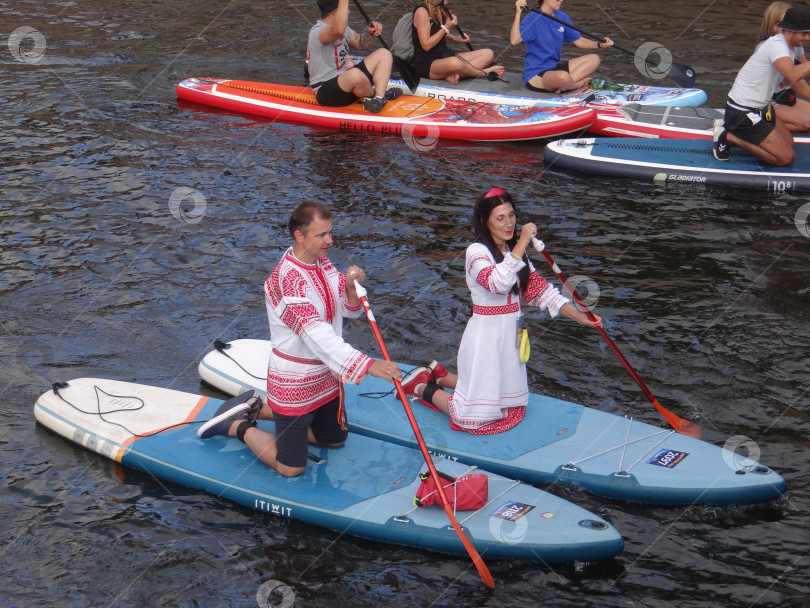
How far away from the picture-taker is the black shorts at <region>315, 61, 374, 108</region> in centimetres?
1299

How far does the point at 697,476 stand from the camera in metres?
5.86

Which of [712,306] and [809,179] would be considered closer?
[712,306]

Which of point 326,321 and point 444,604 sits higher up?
point 326,321

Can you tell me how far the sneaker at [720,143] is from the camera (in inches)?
435

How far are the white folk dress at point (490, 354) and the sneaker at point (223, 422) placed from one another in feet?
4.90

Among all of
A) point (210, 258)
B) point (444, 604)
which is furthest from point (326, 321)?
point (210, 258)

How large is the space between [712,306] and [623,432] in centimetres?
285

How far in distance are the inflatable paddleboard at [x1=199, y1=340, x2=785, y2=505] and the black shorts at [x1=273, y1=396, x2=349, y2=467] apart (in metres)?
0.52

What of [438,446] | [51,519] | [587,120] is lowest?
[51,519]

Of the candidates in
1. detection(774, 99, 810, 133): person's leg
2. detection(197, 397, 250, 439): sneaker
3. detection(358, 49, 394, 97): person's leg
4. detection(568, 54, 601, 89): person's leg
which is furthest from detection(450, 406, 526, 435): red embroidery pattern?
detection(568, 54, 601, 89): person's leg

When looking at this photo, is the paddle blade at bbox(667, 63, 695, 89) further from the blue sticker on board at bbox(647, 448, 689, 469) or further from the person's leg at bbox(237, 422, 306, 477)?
the person's leg at bbox(237, 422, 306, 477)

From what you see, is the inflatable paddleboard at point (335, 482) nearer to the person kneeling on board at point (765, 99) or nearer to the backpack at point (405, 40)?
the person kneeling on board at point (765, 99)

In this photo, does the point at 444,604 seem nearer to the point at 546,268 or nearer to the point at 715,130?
the point at 546,268

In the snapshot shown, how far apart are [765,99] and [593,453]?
627cm
